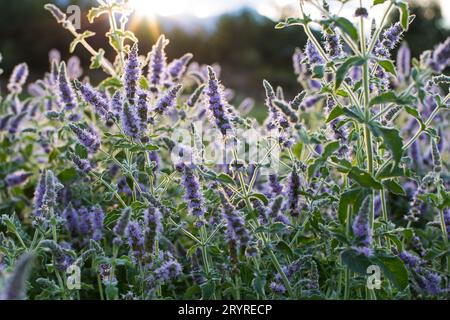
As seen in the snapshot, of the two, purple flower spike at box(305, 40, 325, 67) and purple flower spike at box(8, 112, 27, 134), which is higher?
purple flower spike at box(8, 112, 27, 134)

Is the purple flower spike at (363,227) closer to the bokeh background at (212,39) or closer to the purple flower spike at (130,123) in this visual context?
the purple flower spike at (130,123)

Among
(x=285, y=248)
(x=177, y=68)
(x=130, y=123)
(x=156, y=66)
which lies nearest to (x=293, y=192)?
(x=285, y=248)

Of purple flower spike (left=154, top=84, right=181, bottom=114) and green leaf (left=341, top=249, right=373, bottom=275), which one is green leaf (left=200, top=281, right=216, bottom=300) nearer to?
green leaf (left=341, top=249, right=373, bottom=275)

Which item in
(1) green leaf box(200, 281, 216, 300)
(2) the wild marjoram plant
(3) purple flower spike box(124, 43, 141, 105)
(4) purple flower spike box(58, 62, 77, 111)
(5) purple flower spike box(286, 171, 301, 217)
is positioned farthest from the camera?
(4) purple flower spike box(58, 62, 77, 111)

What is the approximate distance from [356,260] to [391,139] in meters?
0.52

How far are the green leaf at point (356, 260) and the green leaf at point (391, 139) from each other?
1.40 feet

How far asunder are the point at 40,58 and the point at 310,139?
773 inches

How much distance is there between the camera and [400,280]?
247 cm

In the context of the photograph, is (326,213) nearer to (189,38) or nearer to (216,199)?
(216,199)

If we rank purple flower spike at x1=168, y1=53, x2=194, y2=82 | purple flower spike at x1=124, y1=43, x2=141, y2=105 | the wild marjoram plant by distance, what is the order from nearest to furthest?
the wild marjoram plant < purple flower spike at x1=124, y1=43, x2=141, y2=105 < purple flower spike at x1=168, y1=53, x2=194, y2=82

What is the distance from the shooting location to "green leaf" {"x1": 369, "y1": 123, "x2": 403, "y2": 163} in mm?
2307

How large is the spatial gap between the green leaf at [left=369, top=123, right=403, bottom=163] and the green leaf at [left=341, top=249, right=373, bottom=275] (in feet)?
1.40

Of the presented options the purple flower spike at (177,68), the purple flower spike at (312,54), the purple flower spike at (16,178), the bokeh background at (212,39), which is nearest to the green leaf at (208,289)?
the purple flower spike at (312,54)

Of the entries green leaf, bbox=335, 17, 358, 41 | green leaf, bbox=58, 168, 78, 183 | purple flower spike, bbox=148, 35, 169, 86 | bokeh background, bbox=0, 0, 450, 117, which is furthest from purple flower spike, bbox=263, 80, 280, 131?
bokeh background, bbox=0, 0, 450, 117
